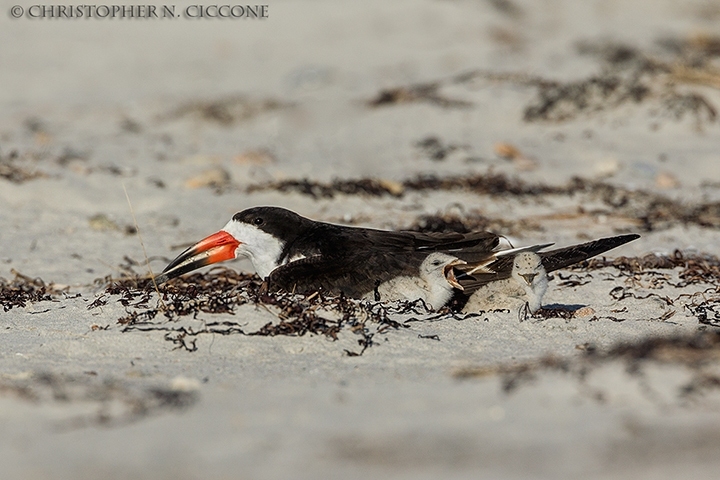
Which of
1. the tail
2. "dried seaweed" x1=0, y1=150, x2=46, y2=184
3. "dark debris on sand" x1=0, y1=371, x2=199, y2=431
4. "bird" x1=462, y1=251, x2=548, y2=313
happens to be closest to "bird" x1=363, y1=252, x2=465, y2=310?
"bird" x1=462, y1=251, x2=548, y2=313

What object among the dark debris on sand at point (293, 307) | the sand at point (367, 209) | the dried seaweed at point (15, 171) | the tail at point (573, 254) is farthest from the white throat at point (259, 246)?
the dried seaweed at point (15, 171)

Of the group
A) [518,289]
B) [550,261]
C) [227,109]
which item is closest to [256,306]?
[518,289]

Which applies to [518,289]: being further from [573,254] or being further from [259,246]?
[259,246]

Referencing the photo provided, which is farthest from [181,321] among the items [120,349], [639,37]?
[639,37]

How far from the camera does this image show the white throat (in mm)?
A: 5176

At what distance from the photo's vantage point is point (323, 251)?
4.95 meters

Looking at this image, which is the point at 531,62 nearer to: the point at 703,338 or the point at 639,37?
the point at 639,37

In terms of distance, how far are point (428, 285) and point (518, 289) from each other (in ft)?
1.41

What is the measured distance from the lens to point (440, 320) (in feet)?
15.0

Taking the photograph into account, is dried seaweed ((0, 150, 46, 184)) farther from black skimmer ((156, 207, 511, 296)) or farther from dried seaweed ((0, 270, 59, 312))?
black skimmer ((156, 207, 511, 296))

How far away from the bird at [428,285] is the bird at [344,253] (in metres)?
0.02

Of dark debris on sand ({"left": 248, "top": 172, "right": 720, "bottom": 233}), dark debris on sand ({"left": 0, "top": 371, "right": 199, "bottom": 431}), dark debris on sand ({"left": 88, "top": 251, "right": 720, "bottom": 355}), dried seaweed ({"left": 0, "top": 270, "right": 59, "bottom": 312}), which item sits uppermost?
dark debris on sand ({"left": 0, "top": 371, "right": 199, "bottom": 431})

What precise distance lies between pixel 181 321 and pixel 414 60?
9484 mm

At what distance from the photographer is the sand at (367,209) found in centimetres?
289
